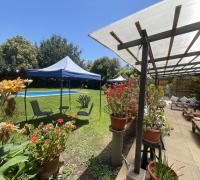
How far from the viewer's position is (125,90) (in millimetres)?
3830

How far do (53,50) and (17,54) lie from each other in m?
7.76

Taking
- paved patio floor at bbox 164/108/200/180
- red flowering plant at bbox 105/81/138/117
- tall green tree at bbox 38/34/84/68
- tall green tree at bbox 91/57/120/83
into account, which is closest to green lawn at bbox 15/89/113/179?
red flowering plant at bbox 105/81/138/117

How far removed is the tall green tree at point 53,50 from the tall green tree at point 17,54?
339 centimetres

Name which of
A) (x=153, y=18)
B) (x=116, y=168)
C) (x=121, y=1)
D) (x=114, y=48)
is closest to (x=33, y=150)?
(x=116, y=168)

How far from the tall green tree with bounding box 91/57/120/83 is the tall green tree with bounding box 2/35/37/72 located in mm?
12805

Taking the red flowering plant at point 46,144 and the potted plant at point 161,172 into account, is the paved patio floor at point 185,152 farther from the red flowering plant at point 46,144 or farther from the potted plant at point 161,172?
the red flowering plant at point 46,144

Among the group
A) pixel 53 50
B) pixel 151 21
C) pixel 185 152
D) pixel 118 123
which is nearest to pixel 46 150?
pixel 118 123

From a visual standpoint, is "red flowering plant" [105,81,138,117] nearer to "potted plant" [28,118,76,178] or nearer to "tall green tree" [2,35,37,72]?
"potted plant" [28,118,76,178]

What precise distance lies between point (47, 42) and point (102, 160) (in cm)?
3622

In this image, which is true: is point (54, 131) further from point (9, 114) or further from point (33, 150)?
point (9, 114)

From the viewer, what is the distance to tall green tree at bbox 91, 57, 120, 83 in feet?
100

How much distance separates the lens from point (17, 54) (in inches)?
1148

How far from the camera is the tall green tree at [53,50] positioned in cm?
3417

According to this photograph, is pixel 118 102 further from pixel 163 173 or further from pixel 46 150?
pixel 46 150
